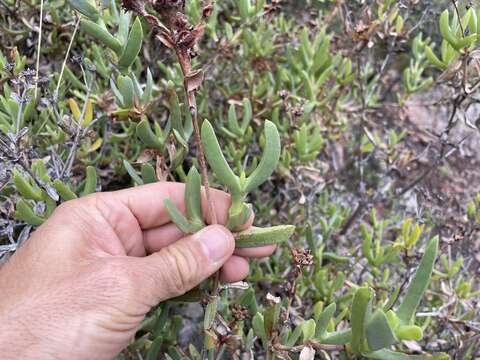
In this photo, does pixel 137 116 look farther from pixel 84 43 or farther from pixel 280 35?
pixel 280 35

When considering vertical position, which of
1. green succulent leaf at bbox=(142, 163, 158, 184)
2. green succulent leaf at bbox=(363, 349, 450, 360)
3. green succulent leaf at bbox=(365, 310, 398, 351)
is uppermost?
green succulent leaf at bbox=(142, 163, 158, 184)

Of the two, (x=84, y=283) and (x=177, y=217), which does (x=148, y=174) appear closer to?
(x=177, y=217)

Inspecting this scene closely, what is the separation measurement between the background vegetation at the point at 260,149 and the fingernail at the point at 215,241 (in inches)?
6.2

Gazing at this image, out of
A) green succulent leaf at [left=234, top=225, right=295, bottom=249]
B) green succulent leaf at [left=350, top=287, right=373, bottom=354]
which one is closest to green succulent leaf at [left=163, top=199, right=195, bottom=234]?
green succulent leaf at [left=234, top=225, right=295, bottom=249]

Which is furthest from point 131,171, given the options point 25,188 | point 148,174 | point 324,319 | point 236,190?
point 324,319

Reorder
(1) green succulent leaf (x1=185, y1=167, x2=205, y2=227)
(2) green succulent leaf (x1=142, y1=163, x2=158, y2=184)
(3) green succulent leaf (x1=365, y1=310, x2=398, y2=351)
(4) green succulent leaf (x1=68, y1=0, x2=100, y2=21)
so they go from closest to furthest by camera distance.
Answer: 1. (3) green succulent leaf (x1=365, y1=310, x2=398, y2=351)
2. (1) green succulent leaf (x1=185, y1=167, x2=205, y2=227)
3. (4) green succulent leaf (x1=68, y1=0, x2=100, y2=21)
4. (2) green succulent leaf (x1=142, y1=163, x2=158, y2=184)

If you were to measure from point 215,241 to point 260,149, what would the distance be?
1.08 meters

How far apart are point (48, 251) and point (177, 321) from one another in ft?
1.65

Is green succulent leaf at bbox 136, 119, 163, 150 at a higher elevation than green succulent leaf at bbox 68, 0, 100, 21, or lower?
lower

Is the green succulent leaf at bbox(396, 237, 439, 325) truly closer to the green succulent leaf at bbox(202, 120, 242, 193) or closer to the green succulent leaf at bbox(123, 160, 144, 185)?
Result: the green succulent leaf at bbox(202, 120, 242, 193)

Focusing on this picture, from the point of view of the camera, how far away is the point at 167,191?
1.42 metres

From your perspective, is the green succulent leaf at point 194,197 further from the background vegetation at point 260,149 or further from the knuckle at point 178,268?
the background vegetation at point 260,149

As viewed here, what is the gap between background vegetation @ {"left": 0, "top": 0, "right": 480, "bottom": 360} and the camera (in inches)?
49.4

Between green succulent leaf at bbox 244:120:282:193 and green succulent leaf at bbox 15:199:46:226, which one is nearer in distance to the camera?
green succulent leaf at bbox 244:120:282:193
